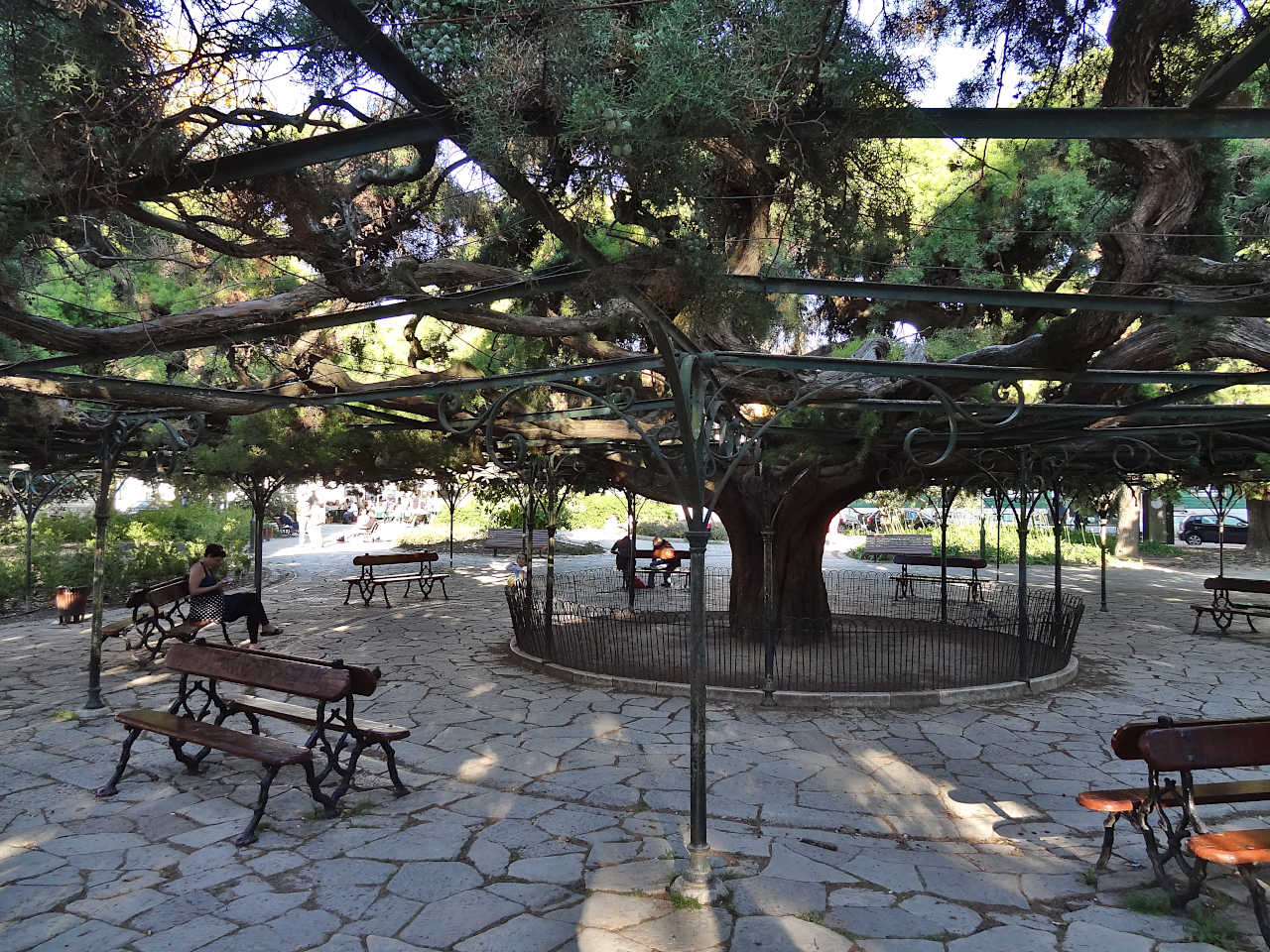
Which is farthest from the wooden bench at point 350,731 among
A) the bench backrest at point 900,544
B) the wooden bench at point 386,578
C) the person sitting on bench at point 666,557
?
the bench backrest at point 900,544

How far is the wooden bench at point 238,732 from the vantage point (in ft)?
14.0

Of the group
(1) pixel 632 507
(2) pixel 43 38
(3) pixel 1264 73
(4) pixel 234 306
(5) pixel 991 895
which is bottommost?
(5) pixel 991 895

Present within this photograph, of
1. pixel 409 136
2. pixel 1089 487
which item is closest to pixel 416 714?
pixel 409 136

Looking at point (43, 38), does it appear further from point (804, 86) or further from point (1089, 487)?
point (1089, 487)

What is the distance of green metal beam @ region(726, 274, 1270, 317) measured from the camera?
3316mm

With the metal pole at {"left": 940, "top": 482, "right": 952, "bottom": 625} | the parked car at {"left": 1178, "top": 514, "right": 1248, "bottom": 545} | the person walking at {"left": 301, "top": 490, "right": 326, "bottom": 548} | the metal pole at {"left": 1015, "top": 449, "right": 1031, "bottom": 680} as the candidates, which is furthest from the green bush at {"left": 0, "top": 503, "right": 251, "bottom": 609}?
the parked car at {"left": 1178, "top": 514, "right": 1248, "bottom": 545}

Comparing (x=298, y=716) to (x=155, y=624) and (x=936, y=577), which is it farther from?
(x=936, y=577)

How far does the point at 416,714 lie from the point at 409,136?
538cm

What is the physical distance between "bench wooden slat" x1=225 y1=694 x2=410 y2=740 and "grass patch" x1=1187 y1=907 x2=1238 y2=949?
3960 millimetres

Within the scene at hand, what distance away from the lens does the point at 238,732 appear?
4699 mm

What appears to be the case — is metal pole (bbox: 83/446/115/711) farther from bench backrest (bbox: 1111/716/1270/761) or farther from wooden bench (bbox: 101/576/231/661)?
bench backrest (bbox: 1111/716/1270/761)

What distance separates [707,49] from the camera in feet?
6.63

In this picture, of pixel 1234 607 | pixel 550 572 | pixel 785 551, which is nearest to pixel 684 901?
pixel 550 572

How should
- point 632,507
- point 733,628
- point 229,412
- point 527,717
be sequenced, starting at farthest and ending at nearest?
1. point 632,507
2. point 733,628
3. point 527,717
4. point 229,412
